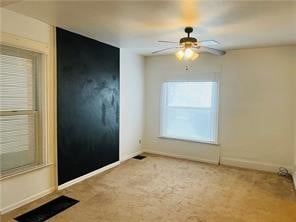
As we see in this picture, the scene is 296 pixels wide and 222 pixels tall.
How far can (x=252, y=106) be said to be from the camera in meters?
4.39

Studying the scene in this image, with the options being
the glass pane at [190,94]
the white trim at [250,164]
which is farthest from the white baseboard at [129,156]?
the white trim at [250,164]

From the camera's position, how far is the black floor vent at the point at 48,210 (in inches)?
101

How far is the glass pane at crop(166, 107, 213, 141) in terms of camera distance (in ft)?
16.0

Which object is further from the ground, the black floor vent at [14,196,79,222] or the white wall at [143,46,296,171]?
the white wall at [143,46,296,171]

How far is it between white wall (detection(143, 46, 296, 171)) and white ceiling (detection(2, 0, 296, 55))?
0.59 meters

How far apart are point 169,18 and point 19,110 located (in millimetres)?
2127

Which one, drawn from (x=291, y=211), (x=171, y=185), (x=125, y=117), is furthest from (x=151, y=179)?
(x=291, y=211)

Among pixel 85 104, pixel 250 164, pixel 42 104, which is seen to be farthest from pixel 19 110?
pixel 250 164

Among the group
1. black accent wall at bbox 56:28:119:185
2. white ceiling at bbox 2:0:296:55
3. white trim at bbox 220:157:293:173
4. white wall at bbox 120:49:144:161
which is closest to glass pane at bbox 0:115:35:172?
black accent wall at bbox 56:28:119:185

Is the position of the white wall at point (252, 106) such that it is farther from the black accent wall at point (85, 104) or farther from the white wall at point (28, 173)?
the white wall at point (28, 173)

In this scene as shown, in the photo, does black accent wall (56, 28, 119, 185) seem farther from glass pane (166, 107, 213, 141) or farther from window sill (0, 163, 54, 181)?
glass pane (166, 107, 213, 141)

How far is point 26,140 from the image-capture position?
3.01 m

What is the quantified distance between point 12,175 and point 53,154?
2.02 feet

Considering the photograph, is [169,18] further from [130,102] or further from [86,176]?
[86,176]
